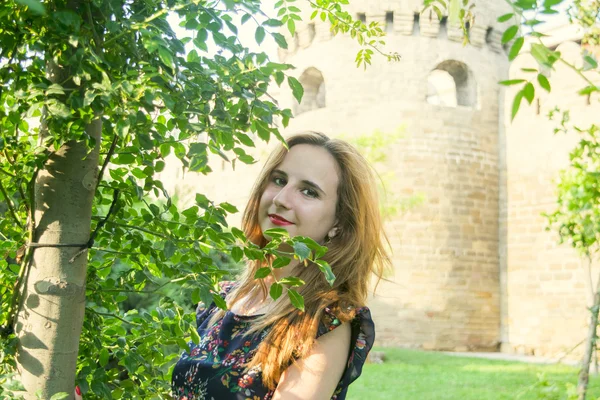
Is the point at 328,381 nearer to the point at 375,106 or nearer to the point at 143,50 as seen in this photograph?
the point at 143,50

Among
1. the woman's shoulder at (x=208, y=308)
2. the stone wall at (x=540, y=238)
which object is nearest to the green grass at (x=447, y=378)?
the stone wall at (x=540, y=238)

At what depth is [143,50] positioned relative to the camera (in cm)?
117

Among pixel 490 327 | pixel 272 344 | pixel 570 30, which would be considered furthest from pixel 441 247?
pixel 272 344

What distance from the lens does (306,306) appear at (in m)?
1.71

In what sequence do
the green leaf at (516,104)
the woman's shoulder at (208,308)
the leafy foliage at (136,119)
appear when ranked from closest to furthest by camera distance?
1. the green leaf at (516,104)
2. the leafy foliage at (136,119)
3. the woman's shoulder at (208,308)

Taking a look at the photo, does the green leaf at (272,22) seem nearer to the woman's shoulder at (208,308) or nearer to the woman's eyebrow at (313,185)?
the woman's eyebrow at (313,185)

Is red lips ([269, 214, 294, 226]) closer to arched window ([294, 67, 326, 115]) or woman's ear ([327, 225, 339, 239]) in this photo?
woman's ear ([327, 225, 339, 239])

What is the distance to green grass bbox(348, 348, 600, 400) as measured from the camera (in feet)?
25.0

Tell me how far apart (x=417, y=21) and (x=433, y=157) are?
264cm

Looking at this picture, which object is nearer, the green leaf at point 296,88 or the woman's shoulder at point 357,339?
the green leaf at point 296,88

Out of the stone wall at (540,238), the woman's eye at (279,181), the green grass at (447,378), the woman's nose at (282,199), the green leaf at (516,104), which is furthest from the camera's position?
the stone wall at (540,238)

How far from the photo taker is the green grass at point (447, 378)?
762 centimetres

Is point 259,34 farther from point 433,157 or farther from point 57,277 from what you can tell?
point 433,157

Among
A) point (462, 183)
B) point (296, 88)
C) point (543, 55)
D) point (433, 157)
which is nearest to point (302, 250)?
point (296, 88)
